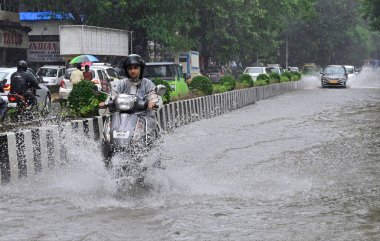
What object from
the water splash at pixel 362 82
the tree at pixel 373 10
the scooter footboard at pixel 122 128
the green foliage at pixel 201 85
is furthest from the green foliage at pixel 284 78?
the scooter footboard at pixel 122 128

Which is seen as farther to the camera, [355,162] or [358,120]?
[358,120]

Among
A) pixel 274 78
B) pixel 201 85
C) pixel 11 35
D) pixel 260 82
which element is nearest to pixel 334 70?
pixel 274 78

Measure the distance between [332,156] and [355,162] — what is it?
2.68 ft

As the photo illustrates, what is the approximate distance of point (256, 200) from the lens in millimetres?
8039

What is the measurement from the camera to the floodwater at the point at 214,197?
6508 mm

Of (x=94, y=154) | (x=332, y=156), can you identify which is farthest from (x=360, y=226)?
(x=332, y=156)

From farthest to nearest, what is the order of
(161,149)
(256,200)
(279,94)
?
(279,94) → (161,149) → (256,200)

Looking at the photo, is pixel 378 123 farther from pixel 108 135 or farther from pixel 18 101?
pixel 108 135

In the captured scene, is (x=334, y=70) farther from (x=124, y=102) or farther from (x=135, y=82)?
(x=124, y=102)

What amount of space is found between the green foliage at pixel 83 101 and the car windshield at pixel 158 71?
9933 millimetres

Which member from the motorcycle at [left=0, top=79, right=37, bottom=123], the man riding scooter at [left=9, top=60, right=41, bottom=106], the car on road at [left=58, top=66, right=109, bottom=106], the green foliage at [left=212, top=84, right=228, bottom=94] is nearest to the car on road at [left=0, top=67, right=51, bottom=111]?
the car on road at [left=58, top=66, right=109, bottom=106]

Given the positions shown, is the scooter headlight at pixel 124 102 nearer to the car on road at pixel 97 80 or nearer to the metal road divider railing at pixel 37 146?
the metal road divider railing at pixel 37 146

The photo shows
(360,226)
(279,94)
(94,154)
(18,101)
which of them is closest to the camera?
(360,226)

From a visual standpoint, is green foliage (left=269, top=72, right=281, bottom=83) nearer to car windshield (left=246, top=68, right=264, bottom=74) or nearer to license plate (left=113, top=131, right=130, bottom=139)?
car windshield (left=246, top=68, right=264, bottom=74)
